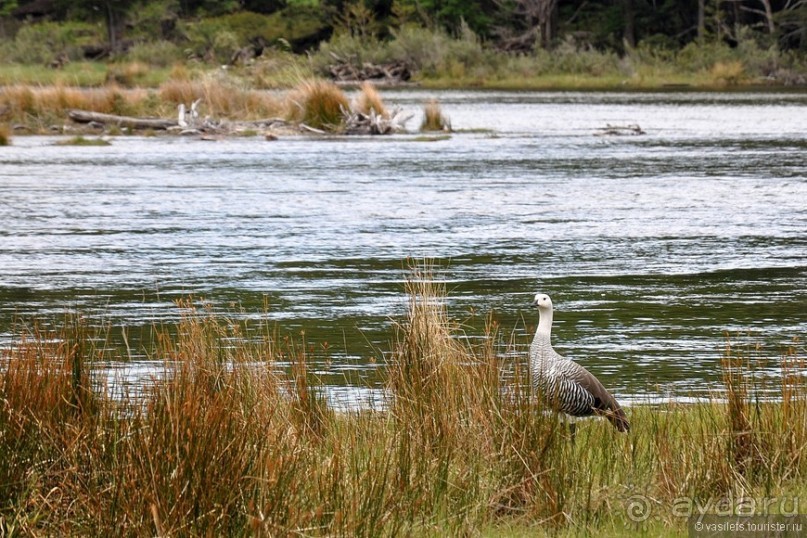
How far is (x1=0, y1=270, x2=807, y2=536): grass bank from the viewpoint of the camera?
637cm

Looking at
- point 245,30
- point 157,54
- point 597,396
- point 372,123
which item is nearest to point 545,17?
point 245,30

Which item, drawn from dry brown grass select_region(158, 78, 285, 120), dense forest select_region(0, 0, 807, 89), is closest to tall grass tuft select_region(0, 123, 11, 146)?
dry brown grass select_region(158, 78, 285, 120)

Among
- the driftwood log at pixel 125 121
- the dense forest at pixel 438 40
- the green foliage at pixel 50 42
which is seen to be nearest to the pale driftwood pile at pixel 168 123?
the driftwood log at pixel 125 121

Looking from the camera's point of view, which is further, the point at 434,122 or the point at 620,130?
the point at 434,122

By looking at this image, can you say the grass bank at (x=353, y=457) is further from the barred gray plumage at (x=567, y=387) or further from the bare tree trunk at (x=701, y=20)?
the bare tree trunk at (x=701, y=20)

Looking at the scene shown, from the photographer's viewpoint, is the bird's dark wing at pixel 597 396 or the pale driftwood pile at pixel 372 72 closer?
the bird's dark wing at pixel 597 396

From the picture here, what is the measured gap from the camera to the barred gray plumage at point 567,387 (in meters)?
8.21

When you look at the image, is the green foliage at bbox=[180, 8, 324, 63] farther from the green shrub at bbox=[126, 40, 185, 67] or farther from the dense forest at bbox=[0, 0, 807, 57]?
the green shrub at bbox=[126, 40, 185, 67]

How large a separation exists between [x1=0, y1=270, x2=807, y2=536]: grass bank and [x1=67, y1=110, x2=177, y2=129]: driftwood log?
34794mm

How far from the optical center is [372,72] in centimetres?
A: 8019

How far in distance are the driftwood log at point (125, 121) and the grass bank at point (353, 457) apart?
34.8 metres

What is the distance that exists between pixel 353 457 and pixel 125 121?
36.8 metres

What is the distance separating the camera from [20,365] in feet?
25.1

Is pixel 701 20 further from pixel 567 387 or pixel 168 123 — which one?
pixel 567 387
